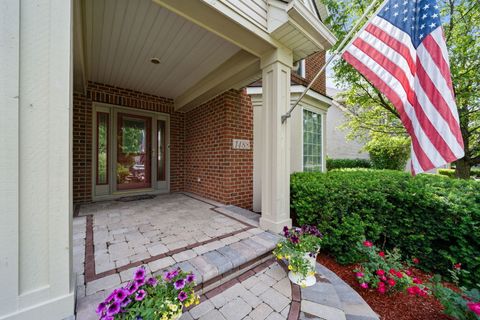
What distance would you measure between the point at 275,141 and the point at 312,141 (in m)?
2.89

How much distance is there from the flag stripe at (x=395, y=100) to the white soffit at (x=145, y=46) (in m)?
1.72

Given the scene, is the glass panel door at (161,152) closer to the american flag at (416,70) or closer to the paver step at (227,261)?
the paver step at (227,261)

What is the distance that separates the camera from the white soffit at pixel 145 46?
224 cm

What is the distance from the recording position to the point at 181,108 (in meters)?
5.12

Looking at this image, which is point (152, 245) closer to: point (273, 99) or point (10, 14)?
point (10, 14)

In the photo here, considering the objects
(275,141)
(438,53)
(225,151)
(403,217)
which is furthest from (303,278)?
(225,151)

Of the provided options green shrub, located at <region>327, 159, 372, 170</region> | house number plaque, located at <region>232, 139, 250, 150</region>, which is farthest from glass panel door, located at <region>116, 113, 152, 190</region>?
green shrub, located at <region>327, 159, 372, 170</region>

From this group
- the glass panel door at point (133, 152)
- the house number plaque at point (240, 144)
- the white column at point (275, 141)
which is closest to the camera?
the white column at point (275, 141)

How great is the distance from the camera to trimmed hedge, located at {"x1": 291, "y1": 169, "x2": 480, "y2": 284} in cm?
233

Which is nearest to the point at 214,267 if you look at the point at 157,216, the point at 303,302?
the point at 303,302

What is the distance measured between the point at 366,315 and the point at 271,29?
312 centimetres

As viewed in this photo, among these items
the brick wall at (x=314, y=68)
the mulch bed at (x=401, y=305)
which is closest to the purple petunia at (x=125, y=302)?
the mulch bed at (x=401, y=305)

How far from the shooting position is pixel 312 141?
5.08 meters

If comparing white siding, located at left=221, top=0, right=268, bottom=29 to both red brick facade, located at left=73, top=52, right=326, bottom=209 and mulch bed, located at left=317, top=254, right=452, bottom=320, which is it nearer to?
red brick facade, located at left=73, top=52, right=326, bottom=209
